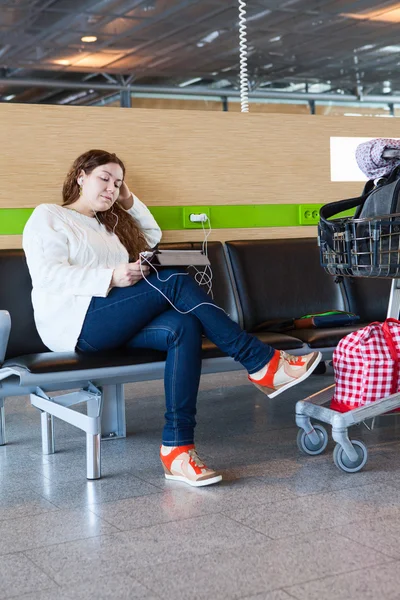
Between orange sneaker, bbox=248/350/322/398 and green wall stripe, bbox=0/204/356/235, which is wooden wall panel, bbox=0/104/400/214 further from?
orange sneaker, bbox=248/350/322/398

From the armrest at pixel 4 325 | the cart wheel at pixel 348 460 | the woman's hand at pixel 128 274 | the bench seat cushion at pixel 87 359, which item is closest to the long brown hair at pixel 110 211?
the woman's hand at pixel 128 274

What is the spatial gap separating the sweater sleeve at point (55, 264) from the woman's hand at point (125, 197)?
0.38m

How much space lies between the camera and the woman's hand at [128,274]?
2767mm

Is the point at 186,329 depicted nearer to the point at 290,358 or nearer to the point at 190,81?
the point at 290,358

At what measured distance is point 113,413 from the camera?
3273 millimetres

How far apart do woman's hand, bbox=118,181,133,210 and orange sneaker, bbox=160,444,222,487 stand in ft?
3.79

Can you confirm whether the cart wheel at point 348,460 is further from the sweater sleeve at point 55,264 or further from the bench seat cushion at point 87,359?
the sweater sleeve at point 55,264

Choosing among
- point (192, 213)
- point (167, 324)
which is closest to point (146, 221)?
point (192, 213)

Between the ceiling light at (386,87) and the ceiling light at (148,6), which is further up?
the ceiling light at (148,6)

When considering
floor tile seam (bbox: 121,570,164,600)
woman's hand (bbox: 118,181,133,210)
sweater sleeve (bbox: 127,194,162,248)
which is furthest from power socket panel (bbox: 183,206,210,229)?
floor tile seam (bbox: 121,570,164,600)

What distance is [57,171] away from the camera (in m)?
3.59

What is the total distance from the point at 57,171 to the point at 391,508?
2.11m

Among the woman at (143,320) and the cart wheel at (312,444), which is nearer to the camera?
the woman at (143,320)

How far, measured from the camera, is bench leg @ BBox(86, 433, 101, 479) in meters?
2.65
